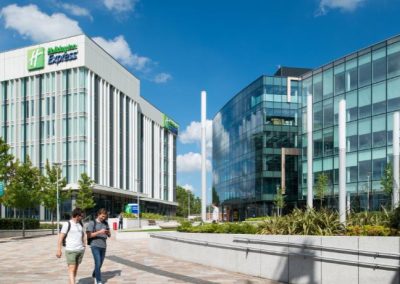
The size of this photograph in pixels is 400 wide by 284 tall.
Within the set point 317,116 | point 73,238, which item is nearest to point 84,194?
point 317,116

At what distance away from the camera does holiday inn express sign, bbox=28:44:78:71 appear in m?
65.2

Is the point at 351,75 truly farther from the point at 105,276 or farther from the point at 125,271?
the point at 105,276

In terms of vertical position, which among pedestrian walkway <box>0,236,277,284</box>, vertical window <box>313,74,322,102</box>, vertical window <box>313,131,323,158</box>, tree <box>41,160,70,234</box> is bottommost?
pedestrian walkway <box>0,236,277,284</box>

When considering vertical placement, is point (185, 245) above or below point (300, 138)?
below

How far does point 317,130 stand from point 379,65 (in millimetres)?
9970

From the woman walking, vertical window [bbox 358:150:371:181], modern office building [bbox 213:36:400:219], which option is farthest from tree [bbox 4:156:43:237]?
the woman walking

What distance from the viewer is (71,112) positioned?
214 feet

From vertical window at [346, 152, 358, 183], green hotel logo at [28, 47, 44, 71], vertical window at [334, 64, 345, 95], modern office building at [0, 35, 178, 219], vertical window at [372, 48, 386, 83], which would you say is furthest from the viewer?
green hotel logo at [28, 47, 44, 71]

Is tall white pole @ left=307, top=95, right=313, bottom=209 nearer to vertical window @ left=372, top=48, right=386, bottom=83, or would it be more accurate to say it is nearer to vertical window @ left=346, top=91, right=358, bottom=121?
vertical window @ left=372, top=48, right=386, bottom=83

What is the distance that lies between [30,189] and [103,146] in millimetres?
29001

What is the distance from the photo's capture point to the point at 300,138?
58.6 meters

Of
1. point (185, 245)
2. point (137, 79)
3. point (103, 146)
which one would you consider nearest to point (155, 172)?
point (137, 79)

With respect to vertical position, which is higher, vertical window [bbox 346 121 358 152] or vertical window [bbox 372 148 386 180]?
vertical window [bbox 346 121 358 152]

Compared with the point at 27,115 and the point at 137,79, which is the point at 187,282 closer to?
the point at 27,115
